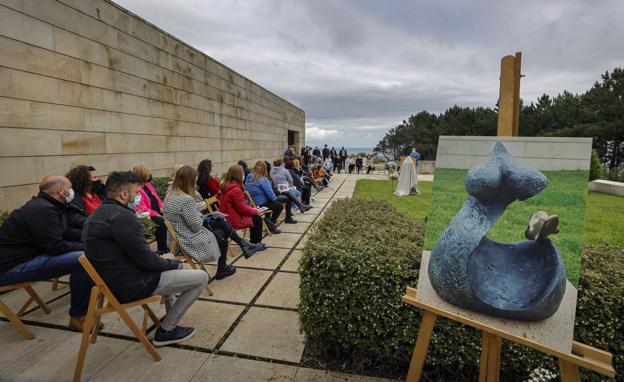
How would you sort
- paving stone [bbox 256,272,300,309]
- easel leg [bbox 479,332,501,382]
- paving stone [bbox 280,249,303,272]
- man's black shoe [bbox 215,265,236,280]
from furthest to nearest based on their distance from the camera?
1. paving stone [bbox 280,249,303,272]
2. man's black shoe [bbox 215,265,236,280]
3. paving stone [bbox 256,272,300,309]
4. easel leg [bbox 479,332,501,382]

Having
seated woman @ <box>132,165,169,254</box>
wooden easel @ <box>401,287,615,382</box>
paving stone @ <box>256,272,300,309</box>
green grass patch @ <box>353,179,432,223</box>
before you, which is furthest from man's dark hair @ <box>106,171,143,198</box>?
green grass patch @ <box>353,179,432,223</box>

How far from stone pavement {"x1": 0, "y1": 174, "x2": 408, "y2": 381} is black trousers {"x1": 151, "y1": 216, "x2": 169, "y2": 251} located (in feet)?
4.73

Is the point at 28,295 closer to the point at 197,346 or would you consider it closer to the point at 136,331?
the point at 136,331

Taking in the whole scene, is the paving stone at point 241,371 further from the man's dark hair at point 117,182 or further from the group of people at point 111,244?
the man's dark hair at point 117,182

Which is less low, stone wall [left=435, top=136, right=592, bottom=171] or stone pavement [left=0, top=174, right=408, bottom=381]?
stone wall [left=435, top=136, right=592, bottom=171]

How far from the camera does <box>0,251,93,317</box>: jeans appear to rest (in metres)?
2.98

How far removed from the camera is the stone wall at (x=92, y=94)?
5180 mm

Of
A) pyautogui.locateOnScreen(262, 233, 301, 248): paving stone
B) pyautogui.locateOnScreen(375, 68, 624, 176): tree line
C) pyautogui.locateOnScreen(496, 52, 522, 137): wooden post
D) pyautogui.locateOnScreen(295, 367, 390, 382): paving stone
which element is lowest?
pyautogui.locateOnScreen(295, 367, 390, 382): paving stone

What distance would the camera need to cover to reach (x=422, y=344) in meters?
2.01

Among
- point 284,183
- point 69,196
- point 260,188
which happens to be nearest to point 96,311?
point 69,196

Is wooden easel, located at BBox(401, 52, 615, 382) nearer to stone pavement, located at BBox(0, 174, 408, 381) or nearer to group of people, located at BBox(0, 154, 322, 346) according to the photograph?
stone pavement, located at BBox(0, 174, 408, 381)

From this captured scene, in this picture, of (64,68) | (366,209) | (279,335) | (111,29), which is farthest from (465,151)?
(111,29)

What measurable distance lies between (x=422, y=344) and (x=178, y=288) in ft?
7.04

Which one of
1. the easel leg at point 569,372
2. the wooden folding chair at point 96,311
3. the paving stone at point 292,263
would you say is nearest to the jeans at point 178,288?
the wooden folding chair at point 96,311
